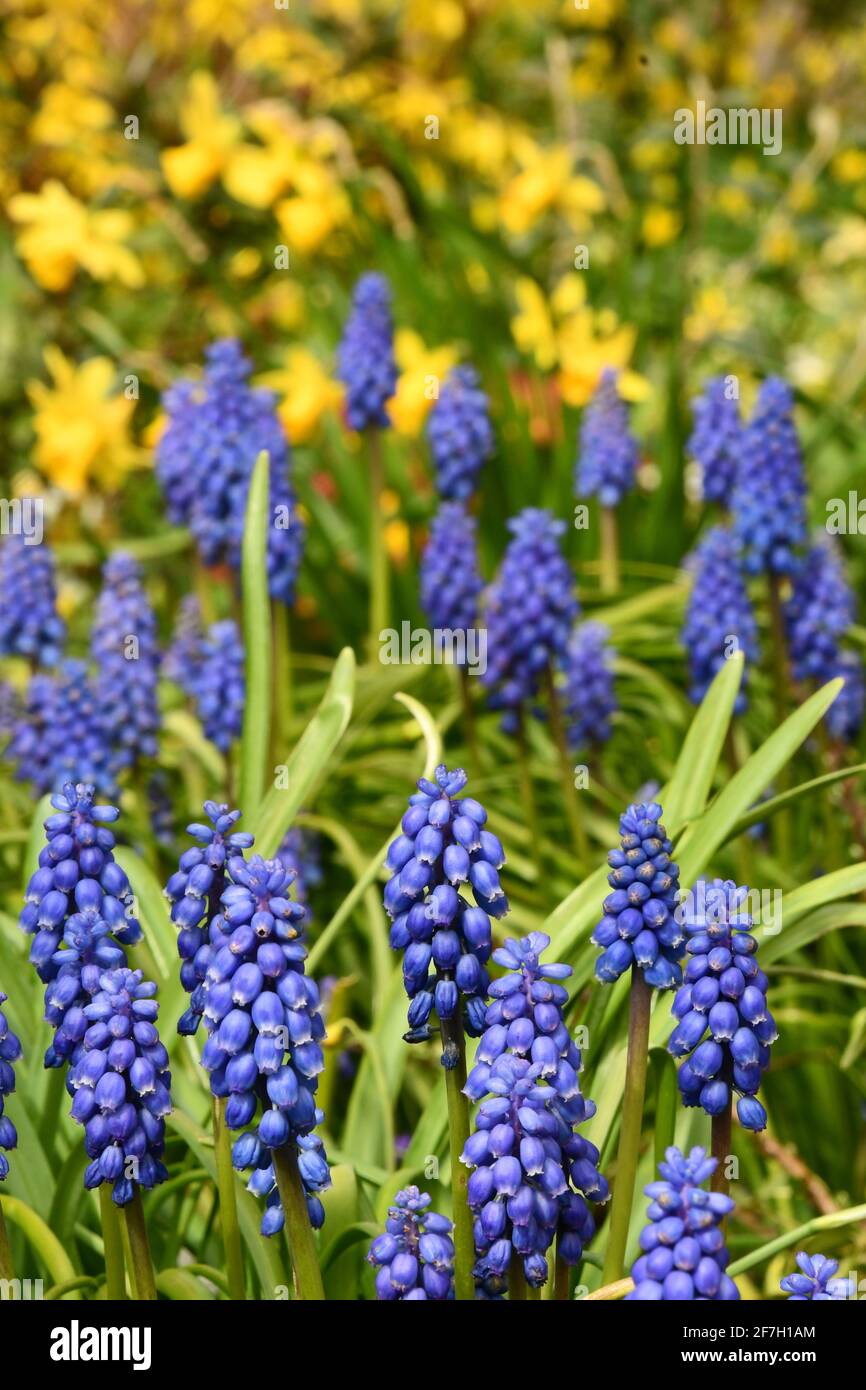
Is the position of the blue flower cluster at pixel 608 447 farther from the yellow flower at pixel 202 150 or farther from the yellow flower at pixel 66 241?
the yellow flower at pixel 202 150

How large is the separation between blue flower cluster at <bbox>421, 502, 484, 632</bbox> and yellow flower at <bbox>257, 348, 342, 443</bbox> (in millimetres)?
2133

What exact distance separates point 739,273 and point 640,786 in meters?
3.25

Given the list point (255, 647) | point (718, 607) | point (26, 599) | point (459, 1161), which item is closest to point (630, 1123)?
point (459, 1161)

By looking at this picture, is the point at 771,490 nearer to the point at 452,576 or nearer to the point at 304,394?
the point at 452,576

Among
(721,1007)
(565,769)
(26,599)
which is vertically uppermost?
(26,599)

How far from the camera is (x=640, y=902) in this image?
2.70 meters

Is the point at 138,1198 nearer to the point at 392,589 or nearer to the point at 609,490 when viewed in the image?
the point at 609,490

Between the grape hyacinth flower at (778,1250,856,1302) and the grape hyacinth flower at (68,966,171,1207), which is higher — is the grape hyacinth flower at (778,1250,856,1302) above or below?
below

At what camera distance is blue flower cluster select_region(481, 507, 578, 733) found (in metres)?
4.57

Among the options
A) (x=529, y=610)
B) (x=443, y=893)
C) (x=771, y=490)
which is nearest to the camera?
(x=443, y=893)

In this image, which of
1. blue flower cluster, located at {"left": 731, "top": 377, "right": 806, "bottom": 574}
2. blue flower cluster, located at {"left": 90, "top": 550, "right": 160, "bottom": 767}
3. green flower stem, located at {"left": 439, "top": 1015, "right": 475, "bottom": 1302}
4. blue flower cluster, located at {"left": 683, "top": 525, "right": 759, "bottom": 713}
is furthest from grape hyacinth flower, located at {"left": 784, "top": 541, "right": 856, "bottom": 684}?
green flower stem, located at {"left": 439, "top": 1015, "right": 475, "bottom": 1302}

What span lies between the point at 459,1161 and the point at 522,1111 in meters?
0.34

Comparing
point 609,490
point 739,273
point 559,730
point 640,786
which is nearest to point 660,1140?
point 559,730

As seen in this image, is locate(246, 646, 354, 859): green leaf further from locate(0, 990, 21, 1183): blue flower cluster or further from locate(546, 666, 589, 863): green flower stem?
locate(0, 990, 21, 1183): blue flower cluster
